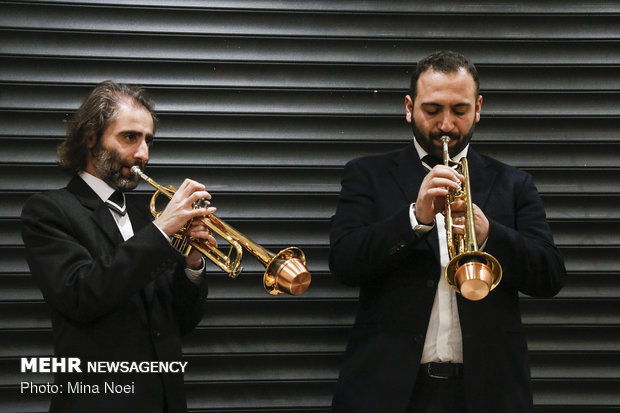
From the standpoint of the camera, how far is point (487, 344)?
102 inches

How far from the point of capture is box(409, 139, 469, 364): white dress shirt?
259 centimetres

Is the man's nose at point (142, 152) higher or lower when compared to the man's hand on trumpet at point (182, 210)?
higher

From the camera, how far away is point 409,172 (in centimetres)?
289

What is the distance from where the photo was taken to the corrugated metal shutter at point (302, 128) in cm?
353

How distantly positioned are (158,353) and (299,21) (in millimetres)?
1957

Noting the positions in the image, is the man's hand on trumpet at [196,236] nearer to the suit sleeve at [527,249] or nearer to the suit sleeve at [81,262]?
the suit sleeve at [81,262]

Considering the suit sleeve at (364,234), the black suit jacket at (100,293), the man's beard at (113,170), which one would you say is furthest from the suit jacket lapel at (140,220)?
the suit sleeve at (364,234)

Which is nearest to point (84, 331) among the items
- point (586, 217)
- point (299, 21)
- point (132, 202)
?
point (132, 202)

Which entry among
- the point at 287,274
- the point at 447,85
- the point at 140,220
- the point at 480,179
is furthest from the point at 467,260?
the point at 140,220

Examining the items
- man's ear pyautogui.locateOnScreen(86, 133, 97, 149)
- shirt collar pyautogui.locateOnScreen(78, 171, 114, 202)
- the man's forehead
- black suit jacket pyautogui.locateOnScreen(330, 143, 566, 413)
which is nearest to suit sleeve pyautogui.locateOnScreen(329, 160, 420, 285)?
black suit jacket pyautogui.locateOnScreen(330, 143, 566, 413)

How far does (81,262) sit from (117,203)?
1.18 feet

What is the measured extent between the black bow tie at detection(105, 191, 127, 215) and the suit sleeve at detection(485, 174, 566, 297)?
1.47m

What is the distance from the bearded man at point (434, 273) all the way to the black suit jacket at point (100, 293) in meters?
0.72

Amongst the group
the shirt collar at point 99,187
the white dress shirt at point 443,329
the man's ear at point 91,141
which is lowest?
the white dress shirt at point 443,329
